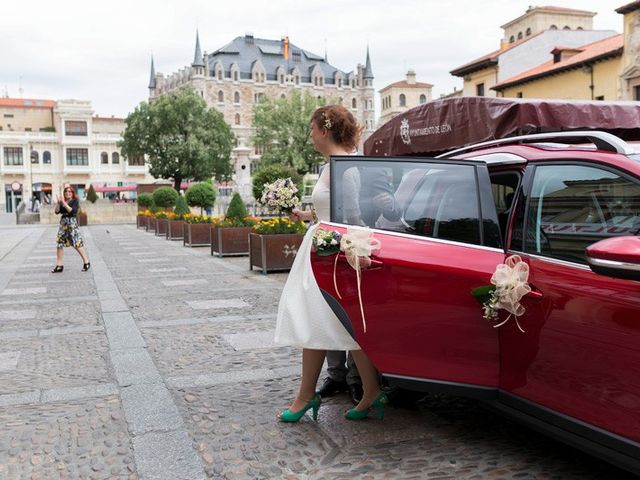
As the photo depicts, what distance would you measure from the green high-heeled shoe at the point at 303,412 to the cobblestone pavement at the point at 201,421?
6 cm

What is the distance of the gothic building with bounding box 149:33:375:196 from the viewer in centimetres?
11562

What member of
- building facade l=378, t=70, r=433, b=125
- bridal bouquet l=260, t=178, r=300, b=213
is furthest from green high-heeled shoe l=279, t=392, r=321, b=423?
building facade l=378, t=70, r=433, b=125

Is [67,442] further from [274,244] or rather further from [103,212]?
[103,212]

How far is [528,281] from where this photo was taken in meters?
3.34

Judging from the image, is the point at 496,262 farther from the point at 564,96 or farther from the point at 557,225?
the point at 564,96

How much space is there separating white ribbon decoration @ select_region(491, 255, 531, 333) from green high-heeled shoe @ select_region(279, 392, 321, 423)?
4.72ft

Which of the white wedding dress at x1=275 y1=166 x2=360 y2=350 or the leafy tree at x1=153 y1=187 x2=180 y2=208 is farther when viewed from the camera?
the leafy tree at x1=153 y1=187 x2=180 y2=208

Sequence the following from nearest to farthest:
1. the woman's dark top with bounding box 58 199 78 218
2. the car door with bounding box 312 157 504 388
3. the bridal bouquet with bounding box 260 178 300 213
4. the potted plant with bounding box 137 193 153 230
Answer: the car door with bounding box 312 157 504 388 < the bridal bouquet with bounding box 260 178 300 213 < the woman's dark top with bounding box 58 199 78 218 < the potted plant with bounding box 137 193 153 230

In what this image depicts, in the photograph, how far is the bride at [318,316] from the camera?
153 inches

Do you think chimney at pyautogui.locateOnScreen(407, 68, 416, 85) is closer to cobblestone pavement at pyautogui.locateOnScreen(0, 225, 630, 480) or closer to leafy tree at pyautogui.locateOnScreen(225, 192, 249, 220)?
leafy tree at pyautogui.locateOnScreen(225, 192, 249, 220)

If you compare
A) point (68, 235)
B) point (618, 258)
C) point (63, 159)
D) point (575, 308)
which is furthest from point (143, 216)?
point (63, 159)

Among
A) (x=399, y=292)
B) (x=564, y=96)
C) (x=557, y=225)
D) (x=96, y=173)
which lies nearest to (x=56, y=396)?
(x=399, y=292)

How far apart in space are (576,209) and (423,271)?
82 centimetres

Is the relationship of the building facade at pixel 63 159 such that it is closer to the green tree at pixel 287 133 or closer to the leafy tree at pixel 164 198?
the green tree at pixel 287 133
